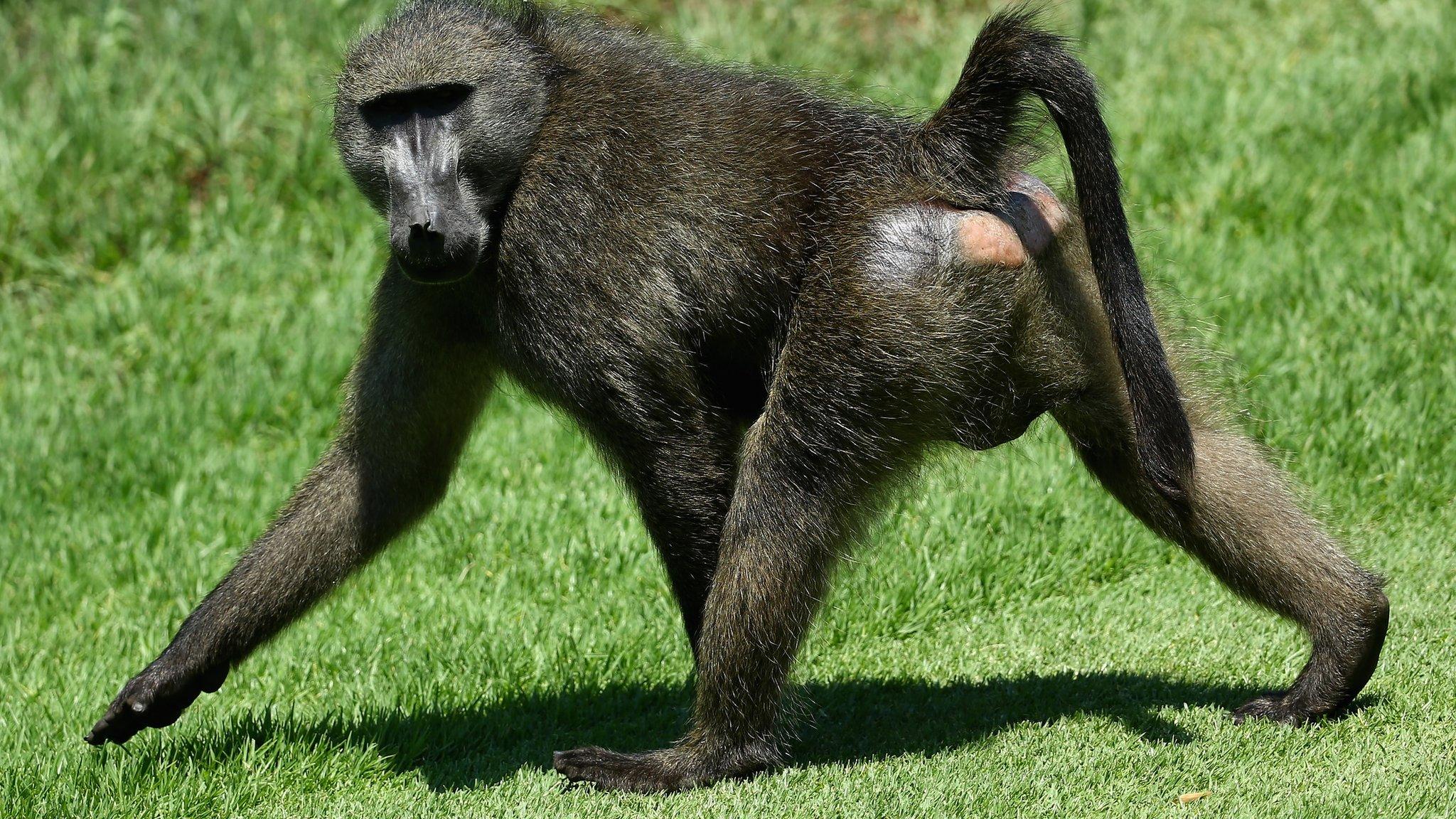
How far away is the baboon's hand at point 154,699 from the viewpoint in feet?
13.7

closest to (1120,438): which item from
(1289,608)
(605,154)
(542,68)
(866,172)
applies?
(1289,608)

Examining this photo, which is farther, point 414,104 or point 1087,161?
point 414,104

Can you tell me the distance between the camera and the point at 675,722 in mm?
4648

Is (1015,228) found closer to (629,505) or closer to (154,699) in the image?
(629,505)

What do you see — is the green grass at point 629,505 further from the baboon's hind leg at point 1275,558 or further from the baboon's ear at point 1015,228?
the baboon's ear at point 1015,228

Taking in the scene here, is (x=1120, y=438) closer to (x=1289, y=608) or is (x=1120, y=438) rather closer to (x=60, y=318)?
(x=1289, y=608)

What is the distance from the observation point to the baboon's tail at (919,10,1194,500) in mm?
3850

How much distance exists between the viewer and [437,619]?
16.9ft

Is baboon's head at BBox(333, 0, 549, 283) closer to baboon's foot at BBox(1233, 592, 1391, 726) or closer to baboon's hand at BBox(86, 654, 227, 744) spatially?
baboon's hand at BBox(86, 654, 227, 744)

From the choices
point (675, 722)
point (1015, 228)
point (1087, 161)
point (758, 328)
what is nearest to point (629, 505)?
point (675, 722)

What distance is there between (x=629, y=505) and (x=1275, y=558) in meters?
Result: 2.61

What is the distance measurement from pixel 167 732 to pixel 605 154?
81.8 inches

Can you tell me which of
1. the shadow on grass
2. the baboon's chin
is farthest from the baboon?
the shadow on grass

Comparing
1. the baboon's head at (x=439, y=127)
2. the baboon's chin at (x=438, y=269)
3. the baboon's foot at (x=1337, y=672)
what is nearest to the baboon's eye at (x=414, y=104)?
the baboon's head at (x=439, y=127)
